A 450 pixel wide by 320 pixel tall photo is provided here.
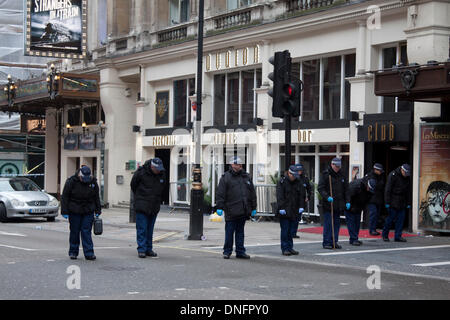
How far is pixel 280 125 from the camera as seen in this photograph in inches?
966

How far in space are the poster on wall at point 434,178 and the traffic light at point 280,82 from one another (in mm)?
5984

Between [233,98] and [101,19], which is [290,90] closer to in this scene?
[233,98]

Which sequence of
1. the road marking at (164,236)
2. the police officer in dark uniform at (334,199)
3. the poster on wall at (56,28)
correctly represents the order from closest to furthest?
the police officer in dark uniform at (334,199), the road marking at (164,236), the poster on wall at (56,28)

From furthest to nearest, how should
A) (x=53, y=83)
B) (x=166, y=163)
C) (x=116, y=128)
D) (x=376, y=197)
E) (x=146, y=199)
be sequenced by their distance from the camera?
1. (x=116, y=128)
2. (x=53, y=83)
3. (x=166, y=163)
4. (x=376, y=197)
5. (x=146, y=199)

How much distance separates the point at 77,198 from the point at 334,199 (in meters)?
5.44

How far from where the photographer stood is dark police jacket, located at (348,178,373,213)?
1659 centimetres

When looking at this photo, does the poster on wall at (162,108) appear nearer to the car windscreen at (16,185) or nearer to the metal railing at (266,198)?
the car windscreen at (16,185)

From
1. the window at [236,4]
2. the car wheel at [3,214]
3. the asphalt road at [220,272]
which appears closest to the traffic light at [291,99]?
the asphalt road at [220,272]

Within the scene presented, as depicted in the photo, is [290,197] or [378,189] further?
[378,189]

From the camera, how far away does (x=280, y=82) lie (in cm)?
1419

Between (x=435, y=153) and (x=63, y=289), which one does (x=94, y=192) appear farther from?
(x=435, y=153)

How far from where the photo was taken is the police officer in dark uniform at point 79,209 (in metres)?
13.0

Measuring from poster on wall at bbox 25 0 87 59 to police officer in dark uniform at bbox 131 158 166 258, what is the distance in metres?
19.8

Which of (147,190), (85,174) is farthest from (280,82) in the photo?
(85,174)
